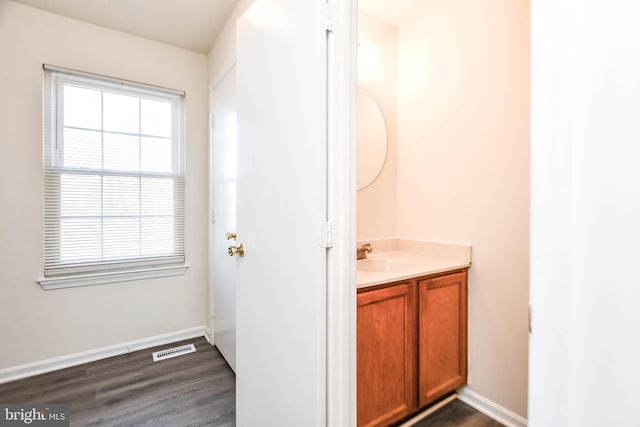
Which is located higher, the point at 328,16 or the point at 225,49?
the point at 225,49

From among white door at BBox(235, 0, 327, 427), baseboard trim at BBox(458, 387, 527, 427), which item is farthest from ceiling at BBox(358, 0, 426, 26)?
baseboard trim at BBox(458, 387, 527, 427)

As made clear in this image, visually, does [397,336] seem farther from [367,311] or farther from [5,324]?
[5,324]

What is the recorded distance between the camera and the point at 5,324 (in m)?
2.00

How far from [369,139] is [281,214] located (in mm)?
1246

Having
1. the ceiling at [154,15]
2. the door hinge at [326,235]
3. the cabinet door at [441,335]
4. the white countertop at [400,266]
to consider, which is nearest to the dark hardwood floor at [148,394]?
the cabinet door at [441,335]

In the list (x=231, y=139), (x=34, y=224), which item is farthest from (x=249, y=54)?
(x=34, y=224)

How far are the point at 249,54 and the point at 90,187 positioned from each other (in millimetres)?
1775

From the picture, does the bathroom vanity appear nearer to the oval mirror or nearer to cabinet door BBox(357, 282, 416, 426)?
cabinet door BBox(357, 282, 416, 426)

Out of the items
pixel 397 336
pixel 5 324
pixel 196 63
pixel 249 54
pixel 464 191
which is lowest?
pixel 5 324

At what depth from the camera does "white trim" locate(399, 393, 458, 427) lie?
1.61 m

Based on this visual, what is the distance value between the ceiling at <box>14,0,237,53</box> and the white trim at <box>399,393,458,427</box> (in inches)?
112

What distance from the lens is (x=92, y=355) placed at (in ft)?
7.44

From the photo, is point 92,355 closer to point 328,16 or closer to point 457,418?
point 457,418

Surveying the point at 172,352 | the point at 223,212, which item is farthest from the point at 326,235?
the point at 172,352
